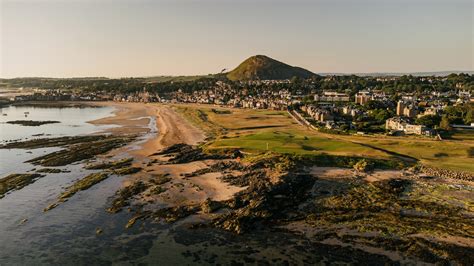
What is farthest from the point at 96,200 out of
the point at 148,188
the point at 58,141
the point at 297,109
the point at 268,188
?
the point at 297,109

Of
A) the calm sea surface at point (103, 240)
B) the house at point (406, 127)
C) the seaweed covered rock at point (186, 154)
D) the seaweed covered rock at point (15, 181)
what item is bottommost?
the calm sea surface at point (103, 240)

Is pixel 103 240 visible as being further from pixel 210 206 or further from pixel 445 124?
pixel 445 124

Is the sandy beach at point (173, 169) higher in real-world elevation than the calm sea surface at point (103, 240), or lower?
higher

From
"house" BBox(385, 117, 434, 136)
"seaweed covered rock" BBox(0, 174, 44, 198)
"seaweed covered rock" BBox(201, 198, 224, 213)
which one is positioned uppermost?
"house" BBox(385, 117, 434, 136)

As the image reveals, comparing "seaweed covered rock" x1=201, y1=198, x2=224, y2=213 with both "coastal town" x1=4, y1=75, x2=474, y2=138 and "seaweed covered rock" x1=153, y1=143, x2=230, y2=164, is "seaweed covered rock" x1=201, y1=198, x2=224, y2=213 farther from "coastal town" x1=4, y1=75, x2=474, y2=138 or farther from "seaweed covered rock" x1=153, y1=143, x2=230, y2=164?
"coastal town" x1=4, y1=75, x2=474, y2=138

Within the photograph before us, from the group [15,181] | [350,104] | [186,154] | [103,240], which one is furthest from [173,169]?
[350,104]

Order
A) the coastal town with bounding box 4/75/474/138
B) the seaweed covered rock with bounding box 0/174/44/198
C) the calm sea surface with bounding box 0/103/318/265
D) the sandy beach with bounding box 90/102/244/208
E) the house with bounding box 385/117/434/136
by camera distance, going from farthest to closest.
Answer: the coastal town with bounding box 4/75/474/138
the house with bounding box 385/117/434/136
the seaweed covered rock with bounding box 0/174/44/198
the sandy beach with bounding box 90/102/244/208
the calm sea surface with bounding box 0/103/318/265

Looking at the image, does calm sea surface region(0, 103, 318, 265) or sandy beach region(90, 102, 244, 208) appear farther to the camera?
sandy beach region(90, 102, 244, 208)

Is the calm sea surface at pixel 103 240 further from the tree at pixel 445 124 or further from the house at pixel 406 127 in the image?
the tree at pixel 445 124

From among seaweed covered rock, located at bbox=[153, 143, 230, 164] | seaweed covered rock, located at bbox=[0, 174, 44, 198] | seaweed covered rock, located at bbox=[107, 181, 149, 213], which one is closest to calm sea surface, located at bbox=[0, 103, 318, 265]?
seaweed covered rock, located at bbox=[107, 181, 149, 213]

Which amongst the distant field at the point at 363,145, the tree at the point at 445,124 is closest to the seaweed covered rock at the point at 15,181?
the distant field at the point at 363,145

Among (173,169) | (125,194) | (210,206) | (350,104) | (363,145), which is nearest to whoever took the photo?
(210,206)
